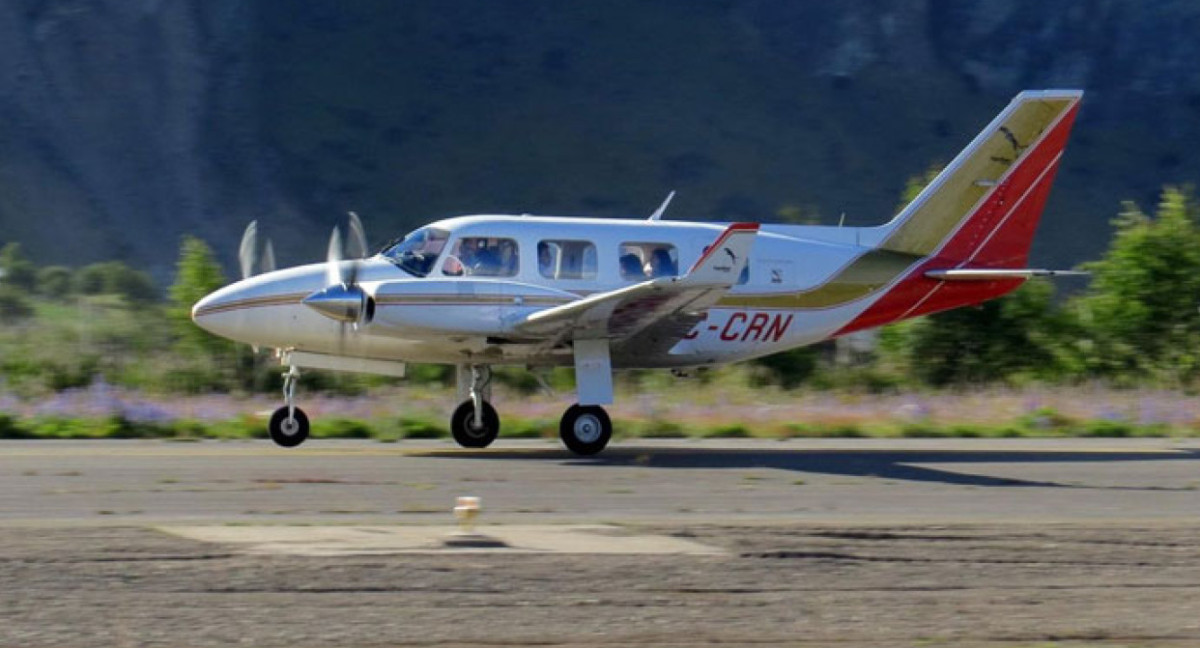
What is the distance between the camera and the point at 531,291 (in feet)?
63.8

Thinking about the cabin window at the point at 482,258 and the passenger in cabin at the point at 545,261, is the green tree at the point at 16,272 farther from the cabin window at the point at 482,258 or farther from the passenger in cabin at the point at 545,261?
the passenger in cabin at the point at 545,261

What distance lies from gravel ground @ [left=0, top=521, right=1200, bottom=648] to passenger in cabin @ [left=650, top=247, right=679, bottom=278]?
26.8 feet

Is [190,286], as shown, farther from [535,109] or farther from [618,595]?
[535,109]

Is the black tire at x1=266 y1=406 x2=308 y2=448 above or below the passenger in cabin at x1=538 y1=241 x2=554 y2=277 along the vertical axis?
Answer: below

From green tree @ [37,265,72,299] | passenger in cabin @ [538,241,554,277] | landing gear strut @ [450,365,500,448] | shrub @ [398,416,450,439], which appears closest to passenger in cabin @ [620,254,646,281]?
passenger in cabin @ [538,241,554,277]

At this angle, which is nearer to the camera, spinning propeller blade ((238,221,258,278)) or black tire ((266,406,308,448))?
black tire ((266,406,308,448))

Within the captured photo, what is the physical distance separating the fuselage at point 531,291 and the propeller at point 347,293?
0.40 feet

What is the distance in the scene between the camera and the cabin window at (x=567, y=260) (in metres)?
19.8

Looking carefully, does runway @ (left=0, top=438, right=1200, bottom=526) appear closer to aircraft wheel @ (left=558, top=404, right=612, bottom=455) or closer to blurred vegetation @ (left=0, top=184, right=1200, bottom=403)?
aircraft wheel @ (left=558, top=404, right=612, bottom=455)

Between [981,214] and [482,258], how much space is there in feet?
21.7

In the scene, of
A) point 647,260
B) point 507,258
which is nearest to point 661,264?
point 647,260

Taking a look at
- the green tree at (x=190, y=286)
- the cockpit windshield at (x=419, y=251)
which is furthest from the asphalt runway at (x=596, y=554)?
the green tree at (x=190, y=286)

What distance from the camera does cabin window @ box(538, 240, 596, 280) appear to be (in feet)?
65.1

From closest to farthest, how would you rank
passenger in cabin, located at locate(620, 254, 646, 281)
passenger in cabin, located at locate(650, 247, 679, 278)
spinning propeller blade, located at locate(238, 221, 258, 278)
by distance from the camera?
passenger in cabin, located at locate(620, 254, 646, 281)
passenger in cabin, located at locate(650, 247, 679, 278)
spinning propeller blade, located at locate(238, 221, 258, 278)
